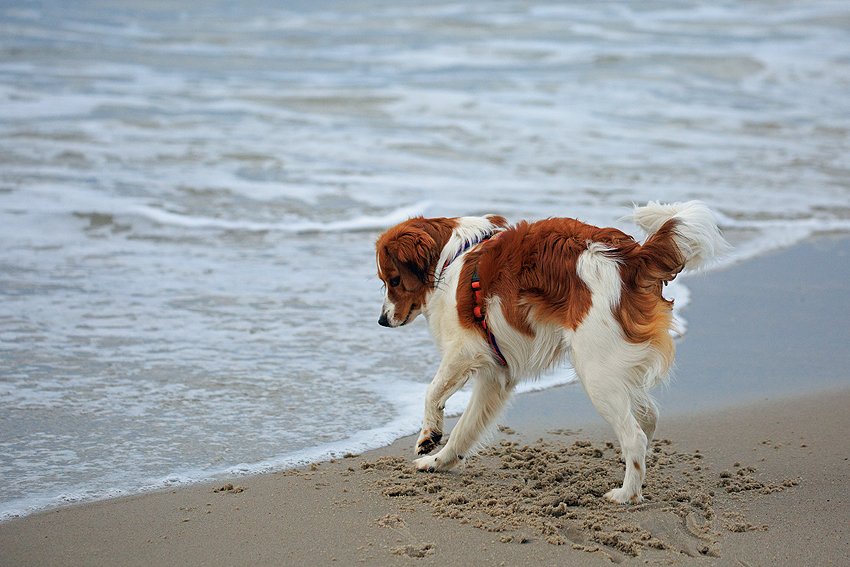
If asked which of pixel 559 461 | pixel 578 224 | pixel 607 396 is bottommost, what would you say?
pixel 559 461

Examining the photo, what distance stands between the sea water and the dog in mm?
788

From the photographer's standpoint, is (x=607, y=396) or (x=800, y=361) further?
(x=800, y=361)

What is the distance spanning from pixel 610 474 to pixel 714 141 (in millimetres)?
11628

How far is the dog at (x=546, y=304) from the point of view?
11.5ft

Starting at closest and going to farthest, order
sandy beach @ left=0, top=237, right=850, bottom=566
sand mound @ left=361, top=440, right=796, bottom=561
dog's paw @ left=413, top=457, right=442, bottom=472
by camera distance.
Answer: sandy beach @ left=0, top=237, right=850, bottom=566 < sand mound @ left=361, top=440, right=796, bottom=561 < dog's paw @ left=413, top=457, right=442, bottom=472

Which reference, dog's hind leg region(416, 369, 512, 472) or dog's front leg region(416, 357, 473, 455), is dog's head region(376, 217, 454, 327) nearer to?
dog's front leg region(416, 357, 473, 455)

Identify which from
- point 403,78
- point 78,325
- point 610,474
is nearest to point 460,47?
point 403,78

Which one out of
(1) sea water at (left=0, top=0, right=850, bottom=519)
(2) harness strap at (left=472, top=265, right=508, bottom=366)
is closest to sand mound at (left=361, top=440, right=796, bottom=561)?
(1) sea water at (left=0, top=0, right=850, bottom=519)

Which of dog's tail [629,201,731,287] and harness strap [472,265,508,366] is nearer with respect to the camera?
dog's tail [629,201,731,287]

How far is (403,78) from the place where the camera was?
68.8 feet

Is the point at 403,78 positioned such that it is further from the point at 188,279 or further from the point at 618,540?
the point at 618,540

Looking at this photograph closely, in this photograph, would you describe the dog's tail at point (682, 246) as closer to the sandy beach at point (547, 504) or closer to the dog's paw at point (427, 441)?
the sandy beach at point (547, 504)

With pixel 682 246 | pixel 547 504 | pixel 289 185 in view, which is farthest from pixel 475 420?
pixel 289 185

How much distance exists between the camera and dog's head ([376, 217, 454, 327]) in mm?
4008
